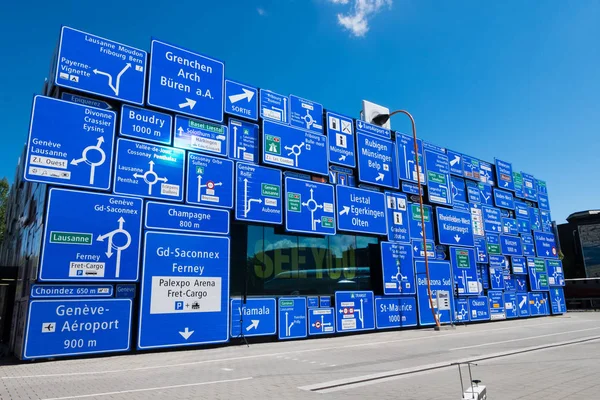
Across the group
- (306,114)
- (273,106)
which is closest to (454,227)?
(306,114)

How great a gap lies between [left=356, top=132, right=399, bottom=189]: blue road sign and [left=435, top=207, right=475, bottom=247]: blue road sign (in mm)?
3798

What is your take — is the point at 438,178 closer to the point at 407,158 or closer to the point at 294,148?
the point at 407,158

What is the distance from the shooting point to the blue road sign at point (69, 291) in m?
11.7

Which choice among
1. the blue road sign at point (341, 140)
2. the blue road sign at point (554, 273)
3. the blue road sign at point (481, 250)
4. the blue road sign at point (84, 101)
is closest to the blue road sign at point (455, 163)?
the blue road sign at point (481, 250)

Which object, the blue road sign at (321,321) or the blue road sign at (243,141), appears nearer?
the blue road sign at (243,141)

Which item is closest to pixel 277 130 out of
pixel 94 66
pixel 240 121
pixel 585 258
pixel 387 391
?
pixel 240 121

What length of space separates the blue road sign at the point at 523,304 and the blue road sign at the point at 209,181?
21.8m

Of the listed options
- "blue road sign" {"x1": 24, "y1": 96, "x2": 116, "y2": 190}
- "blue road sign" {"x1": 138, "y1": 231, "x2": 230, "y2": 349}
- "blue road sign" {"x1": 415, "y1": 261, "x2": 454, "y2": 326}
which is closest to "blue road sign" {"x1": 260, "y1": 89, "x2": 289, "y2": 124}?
"blue road sign" {"x1": 138, "y1": 231, "x2": 230, "y2": 349}

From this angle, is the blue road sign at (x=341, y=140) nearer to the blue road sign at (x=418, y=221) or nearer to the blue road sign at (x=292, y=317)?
the blue road sign at (x=418, y=221)

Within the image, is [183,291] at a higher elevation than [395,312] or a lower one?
higher

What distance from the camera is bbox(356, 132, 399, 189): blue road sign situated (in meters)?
21.0

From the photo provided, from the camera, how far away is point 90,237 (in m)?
12.7

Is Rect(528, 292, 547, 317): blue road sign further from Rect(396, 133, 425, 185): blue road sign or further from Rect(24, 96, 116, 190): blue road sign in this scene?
Rect(24, 96, 116, 190): blue road sign

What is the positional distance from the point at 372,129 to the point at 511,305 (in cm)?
1516
